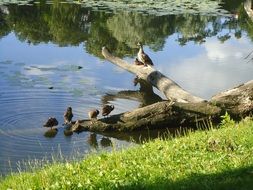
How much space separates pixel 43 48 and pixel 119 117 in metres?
14.3

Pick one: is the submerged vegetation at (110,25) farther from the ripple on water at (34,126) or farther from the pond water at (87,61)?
the ripple on water at (34,126)

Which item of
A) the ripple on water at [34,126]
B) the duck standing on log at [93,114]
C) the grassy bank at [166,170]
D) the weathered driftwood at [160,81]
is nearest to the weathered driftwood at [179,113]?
the duck standing on log at [93,114]

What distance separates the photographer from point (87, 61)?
1109 inches

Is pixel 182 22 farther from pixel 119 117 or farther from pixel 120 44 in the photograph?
pixel 119 117

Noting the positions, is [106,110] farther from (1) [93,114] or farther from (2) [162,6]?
(2) [162,6]

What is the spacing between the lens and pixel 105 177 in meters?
8.45

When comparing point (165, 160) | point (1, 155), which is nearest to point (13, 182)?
point (165, 160)

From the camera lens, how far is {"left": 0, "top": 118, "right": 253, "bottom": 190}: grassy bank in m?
7.97

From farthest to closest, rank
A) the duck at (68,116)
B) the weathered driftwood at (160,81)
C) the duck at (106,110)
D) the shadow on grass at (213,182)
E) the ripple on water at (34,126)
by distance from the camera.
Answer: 1. the weathered driftwood at (160,81)
2. the duck at (106,110)
3. the duck at (68,116)
4. the ripple on water at (34,126)
5. the shadow on grass at (213,182)

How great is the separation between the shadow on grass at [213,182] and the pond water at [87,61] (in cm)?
479

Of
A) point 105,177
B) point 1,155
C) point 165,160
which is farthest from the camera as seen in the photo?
point 1,155

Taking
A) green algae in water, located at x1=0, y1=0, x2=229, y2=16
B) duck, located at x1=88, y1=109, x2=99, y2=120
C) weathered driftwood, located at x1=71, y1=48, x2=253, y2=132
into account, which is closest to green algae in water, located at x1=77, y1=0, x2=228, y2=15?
green algae in water, located at x1=0, y1=0, x2=229, y2=16

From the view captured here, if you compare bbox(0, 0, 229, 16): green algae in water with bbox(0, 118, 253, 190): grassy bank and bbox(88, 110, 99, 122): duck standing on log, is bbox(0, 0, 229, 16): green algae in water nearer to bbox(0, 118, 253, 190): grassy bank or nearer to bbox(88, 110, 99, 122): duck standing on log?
bbox(88, 110, 99, 122): duck standing on log

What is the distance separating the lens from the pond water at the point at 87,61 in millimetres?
16516
